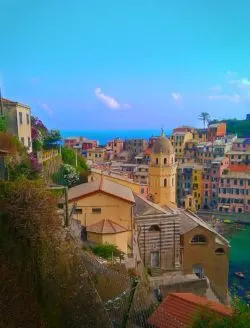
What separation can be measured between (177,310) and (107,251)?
19.9 ft

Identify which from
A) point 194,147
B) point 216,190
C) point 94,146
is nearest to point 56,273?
point 216,190

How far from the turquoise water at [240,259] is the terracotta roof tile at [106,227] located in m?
17.3

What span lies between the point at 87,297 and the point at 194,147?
68917mm

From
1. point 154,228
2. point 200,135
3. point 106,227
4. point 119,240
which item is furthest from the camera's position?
point 200,135

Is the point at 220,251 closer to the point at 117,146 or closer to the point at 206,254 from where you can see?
the point at 206,254

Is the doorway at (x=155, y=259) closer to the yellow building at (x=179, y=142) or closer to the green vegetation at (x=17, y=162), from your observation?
the green vegetation at (x=17, y=162)

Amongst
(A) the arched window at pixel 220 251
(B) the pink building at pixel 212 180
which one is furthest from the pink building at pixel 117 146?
(A) the arched window at pixel 220 251

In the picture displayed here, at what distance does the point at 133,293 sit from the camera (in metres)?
8.93

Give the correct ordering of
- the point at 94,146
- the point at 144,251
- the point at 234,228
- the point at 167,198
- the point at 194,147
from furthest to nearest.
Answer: the point at 94,146 < the point at 194,147 < the point at 234,228 < the point at 167,198 < the point at 144,251

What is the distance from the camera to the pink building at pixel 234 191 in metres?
61.3

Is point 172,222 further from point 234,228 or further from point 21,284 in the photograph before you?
point 234,228

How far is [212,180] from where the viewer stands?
64.6 m

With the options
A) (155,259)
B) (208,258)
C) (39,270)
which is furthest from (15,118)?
(208,258)

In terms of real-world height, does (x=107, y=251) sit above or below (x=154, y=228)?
above
